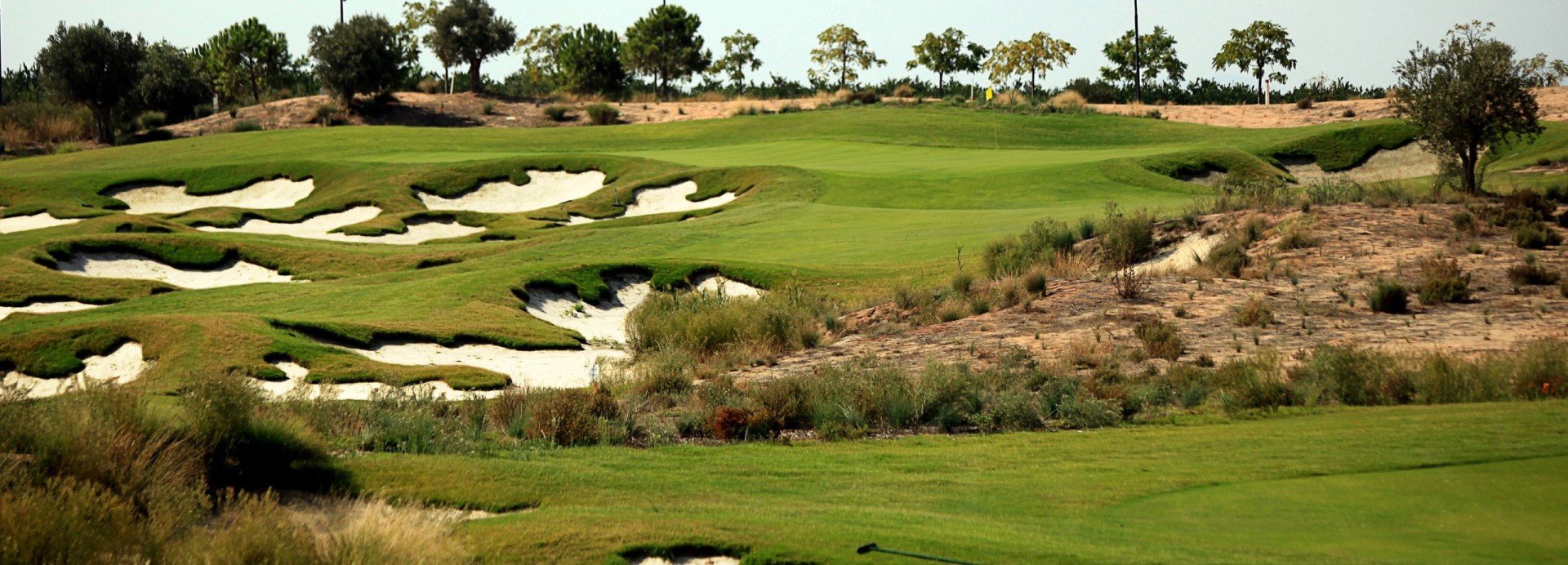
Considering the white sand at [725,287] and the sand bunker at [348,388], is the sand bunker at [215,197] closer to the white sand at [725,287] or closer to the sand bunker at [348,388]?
the white sand at [725,287]

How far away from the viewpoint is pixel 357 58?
81.8 meters

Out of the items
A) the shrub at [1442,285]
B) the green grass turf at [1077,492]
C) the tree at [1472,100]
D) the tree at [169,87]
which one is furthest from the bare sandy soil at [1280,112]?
the tree at [169,87]

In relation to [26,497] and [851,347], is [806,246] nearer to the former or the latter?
[851,347]

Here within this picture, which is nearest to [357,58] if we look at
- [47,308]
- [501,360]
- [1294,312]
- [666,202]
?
[666,202]

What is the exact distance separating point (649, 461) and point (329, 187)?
45.9 metres

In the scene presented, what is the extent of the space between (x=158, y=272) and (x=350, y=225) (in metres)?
12.6

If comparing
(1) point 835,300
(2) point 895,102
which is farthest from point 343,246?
(2) point 895,102

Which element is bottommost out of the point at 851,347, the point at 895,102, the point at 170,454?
the point at 851,347

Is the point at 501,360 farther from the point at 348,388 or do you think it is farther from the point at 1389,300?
the point at 1389,300

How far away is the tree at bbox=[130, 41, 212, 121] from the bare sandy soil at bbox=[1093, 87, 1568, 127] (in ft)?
200

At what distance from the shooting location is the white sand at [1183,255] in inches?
1070

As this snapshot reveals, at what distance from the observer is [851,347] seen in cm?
2377

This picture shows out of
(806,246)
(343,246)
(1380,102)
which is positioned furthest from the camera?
(1380,102)

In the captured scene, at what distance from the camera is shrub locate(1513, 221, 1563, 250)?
2506 cm
